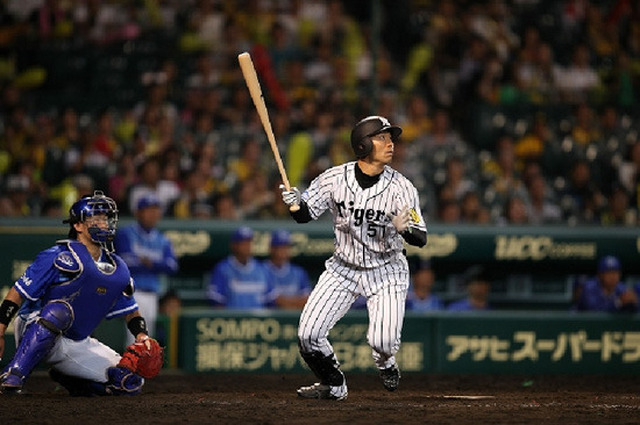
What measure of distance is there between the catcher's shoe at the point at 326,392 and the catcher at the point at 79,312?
3.44 ft

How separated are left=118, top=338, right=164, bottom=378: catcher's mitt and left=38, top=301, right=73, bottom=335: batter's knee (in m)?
0.45

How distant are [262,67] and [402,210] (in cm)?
705

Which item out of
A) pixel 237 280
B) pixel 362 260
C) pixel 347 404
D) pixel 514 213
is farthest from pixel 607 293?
pixel 347 404

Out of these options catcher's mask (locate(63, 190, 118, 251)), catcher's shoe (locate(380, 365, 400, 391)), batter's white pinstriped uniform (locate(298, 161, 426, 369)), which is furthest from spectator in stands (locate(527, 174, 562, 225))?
catcher's mask (locate(63, 190, 118, 251))

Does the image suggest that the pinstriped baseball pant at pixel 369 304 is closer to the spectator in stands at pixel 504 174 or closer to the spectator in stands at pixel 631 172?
the spectator in stands at pixel 504 174

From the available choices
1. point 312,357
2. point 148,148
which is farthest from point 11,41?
point 312,357

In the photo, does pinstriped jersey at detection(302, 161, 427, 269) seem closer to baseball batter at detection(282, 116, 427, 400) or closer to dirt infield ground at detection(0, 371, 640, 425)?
baseball batter at detection(282, 116, 427, 400)

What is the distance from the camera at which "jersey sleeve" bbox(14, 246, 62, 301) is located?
8.16 m

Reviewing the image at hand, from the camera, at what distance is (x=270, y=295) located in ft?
39.7

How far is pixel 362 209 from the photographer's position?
806 centimetres

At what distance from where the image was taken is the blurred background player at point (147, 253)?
37.2ft

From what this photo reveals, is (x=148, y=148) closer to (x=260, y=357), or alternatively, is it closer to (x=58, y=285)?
(x=260, y=357)

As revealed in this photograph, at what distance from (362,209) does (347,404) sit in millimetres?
1270

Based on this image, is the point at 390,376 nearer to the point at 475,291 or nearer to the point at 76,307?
the point at 76,307
